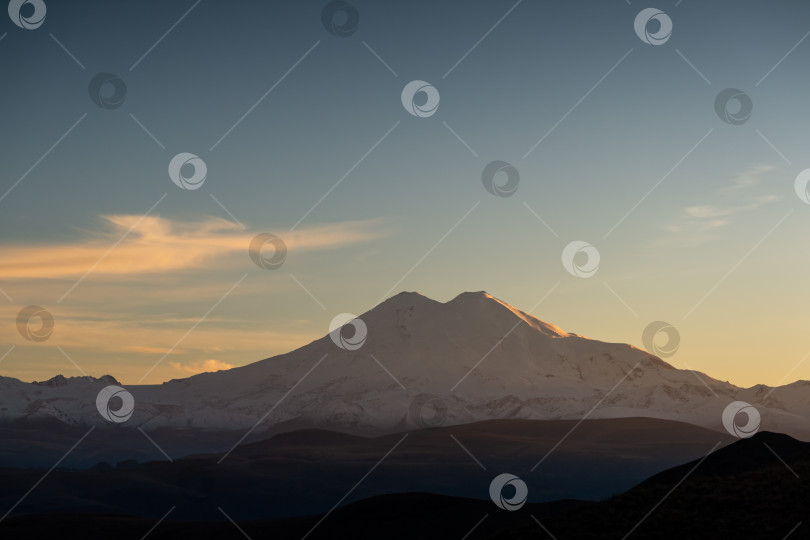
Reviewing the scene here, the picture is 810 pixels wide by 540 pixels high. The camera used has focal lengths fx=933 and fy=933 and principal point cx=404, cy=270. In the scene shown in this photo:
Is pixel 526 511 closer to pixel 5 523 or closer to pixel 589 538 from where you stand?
pixel 589 538

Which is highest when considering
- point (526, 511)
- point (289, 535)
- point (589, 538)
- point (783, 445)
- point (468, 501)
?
point (289, 535)

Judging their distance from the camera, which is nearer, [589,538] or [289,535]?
[589,538]

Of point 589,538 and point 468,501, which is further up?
point 468,501

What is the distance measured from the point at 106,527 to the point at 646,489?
74.3 m

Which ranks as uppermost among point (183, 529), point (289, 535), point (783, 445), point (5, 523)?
point (5, 523)

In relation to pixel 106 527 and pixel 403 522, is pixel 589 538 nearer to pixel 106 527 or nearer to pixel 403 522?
pixel 403 522

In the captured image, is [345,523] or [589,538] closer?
[589,538]

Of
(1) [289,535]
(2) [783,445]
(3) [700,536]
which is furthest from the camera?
(1) [289,535]

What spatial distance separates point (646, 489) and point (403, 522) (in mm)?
48878

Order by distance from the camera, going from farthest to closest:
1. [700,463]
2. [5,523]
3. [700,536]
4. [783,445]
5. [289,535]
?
[5,523] → [289,535] → [783,445] → [700,463] → [700,536]

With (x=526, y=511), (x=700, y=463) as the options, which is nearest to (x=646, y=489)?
(x=700, y=463)

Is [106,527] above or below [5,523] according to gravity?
below

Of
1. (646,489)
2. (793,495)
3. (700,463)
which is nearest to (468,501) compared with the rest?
(700,463)

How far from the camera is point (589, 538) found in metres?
51.3
